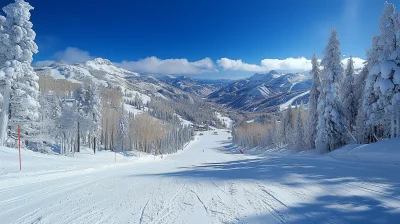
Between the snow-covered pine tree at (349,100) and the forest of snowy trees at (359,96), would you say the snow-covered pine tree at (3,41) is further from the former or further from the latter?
the snow-covered pine tree at (349,100)

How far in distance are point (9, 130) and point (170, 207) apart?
81.0 feet

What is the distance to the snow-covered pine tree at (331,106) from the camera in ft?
89.7

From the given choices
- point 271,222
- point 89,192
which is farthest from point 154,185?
point 271,222

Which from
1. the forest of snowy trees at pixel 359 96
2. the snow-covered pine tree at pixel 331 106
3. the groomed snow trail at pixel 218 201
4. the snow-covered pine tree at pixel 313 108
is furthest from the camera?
the snow-covered pine tree at pixel 313 108

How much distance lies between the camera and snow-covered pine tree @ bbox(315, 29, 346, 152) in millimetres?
27344

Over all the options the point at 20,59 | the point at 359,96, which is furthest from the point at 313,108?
the point at 20,59

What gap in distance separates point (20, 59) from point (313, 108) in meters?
35.9

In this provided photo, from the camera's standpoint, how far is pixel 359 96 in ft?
107

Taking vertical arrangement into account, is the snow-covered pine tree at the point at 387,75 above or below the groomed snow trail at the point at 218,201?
above

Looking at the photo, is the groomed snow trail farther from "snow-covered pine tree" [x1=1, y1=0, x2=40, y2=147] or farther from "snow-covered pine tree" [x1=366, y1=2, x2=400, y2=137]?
"snow-covered pine tree" [x1=1, y1=0, x2=40, y2=147]

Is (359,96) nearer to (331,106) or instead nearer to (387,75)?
→ (331,106)

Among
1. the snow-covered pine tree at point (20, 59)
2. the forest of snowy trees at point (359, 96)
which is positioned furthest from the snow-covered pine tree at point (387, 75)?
the snow-covered pine tree at point (20, 59)

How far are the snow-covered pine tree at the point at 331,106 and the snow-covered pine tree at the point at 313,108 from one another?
565 cm

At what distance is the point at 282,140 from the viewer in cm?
6450
